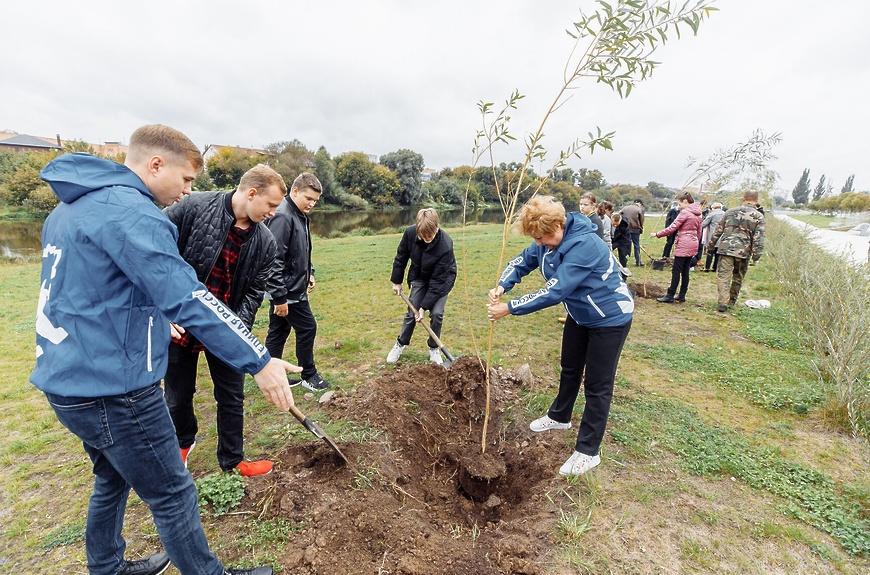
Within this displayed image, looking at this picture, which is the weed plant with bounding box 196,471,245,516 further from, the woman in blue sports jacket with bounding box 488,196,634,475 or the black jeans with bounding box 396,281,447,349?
the black jeans with bounding box 396,281,447,349

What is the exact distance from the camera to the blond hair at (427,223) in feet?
14.9

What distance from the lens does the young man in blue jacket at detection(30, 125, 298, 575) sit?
Answer: 1.51m

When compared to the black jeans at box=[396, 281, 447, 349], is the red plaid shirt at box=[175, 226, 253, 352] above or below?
above

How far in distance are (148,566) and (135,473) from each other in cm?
94

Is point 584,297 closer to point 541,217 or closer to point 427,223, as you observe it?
point 541,217

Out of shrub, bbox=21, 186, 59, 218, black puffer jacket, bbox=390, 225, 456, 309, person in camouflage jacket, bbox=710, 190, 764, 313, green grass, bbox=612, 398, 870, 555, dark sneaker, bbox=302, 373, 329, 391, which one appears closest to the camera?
green grass, bbox=612, 398, 870, 555

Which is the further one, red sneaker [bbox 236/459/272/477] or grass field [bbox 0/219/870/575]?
red sneaker [bbox 236/459/272/477]

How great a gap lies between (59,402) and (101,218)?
0.77 m

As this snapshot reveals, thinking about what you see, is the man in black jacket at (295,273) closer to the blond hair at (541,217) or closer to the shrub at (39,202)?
the blond hair at (541,217)

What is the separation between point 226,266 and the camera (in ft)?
8.92

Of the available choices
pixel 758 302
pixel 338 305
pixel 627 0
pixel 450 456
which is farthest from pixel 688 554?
pixel 758 302

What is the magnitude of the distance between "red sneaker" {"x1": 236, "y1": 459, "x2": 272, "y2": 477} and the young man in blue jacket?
1.21 meters

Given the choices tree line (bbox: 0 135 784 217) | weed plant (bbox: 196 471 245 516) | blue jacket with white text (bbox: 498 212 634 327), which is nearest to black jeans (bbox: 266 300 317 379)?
weed plant (bbox: 196 471 245 516)

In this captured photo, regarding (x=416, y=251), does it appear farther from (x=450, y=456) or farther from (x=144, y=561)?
(x=144, y=561)
